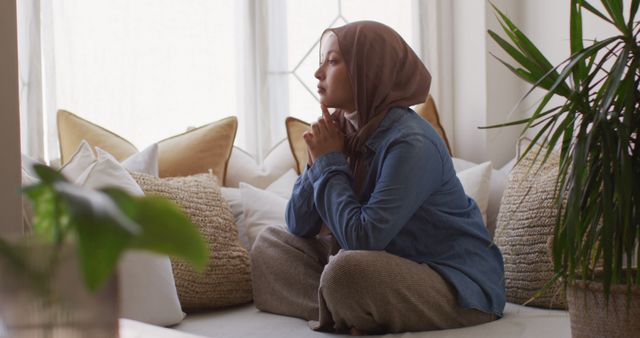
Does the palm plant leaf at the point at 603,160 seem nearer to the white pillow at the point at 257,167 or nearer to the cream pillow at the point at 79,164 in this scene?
the cream pillow at the point at 79,164

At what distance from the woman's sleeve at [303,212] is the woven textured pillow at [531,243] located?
0.57 meters

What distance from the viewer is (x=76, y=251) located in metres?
0.52

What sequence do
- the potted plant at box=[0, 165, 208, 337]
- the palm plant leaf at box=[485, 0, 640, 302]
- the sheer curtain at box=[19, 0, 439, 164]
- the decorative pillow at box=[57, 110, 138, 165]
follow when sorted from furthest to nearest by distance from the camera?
the sheer curtain at box=[19, 0, 439, 164]
the decorative pillow at box=[57, 110, 138, 165]
the palm plant leaf at box=[485, 0, 640, 302]
the potted plant at box=[0, 165, 208, 337]

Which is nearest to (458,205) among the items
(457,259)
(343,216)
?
(457,259)

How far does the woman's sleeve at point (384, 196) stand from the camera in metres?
2.36

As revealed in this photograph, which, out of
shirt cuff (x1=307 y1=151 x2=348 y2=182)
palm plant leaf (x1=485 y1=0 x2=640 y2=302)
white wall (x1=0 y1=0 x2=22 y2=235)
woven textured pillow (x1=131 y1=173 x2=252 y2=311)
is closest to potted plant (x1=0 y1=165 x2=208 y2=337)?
white wall (x1=0 y1=0 x2=22 y2=235)

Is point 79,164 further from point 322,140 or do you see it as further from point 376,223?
point 376,223

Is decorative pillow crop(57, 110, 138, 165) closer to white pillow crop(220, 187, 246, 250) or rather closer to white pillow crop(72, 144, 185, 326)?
white pillow crop(220, 187, 246, 250)

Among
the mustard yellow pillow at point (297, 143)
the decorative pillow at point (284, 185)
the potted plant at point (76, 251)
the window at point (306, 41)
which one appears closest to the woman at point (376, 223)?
the decorative pillow at point (284, 185)

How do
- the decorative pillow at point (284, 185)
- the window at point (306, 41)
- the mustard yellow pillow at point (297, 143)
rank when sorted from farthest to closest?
the window at point (306, 41) < the mustard yellow pillow at point (297, 143) < the decorative pillow at point (284, 185)

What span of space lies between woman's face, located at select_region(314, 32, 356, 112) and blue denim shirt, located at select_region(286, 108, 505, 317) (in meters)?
0.16

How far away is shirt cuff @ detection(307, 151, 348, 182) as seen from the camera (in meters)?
2.50

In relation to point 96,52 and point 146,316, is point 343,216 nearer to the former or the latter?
point 146,316

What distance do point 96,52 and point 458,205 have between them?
4.87ft
